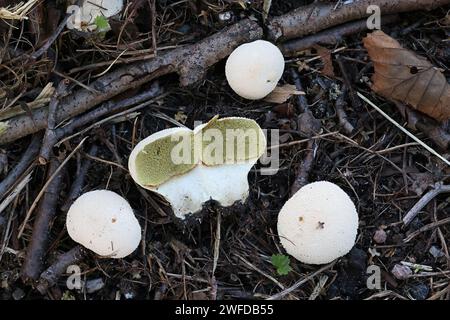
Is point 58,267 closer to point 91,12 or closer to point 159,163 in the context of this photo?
point 159,163

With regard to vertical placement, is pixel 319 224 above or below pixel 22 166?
below

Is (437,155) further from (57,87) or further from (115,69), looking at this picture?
(57,87)

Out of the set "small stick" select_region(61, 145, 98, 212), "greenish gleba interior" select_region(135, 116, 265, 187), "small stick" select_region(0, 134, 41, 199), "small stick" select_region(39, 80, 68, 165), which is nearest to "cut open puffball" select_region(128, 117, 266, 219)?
"greenish gleba interior" select_region(135, 116, 265, 187)

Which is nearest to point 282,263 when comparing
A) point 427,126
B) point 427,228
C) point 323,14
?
point 427,228

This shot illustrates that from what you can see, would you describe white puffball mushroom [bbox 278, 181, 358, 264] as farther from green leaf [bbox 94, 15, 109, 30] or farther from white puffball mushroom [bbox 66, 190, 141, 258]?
green leaf [bbox 94, 15, 109, 30]

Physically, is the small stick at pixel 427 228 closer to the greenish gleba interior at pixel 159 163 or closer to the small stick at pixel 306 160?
the small stick at pixel 306 160
